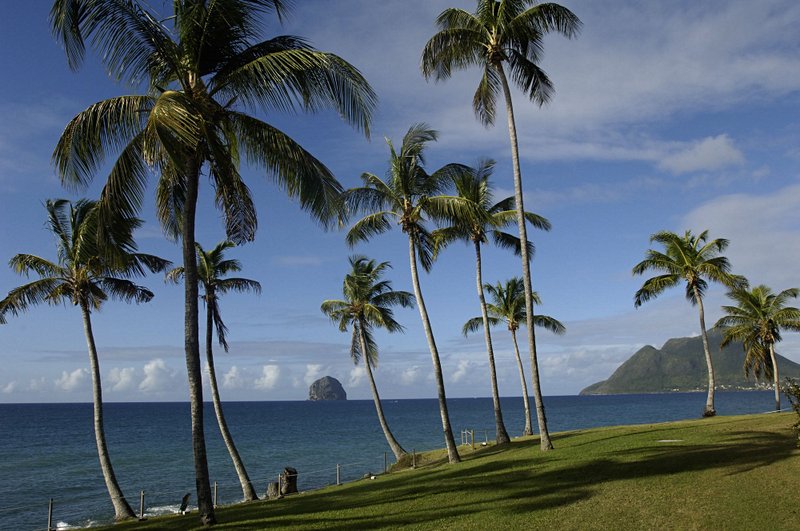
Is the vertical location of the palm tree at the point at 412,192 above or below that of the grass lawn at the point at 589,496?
above

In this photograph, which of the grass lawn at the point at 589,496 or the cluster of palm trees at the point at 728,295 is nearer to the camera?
the grass lawn at the point at 589,496

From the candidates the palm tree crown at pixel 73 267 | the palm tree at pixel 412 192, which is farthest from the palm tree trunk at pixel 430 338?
the palm tree crown at pixel 73 267

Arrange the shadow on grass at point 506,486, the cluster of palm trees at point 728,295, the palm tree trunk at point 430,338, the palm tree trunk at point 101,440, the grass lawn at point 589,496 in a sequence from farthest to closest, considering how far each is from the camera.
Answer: the cluster of palm trees at point 728,295 → the palm tree trunk at point 430,338 → the palm tree trunk at point 101,440 → the shadow on grass at point 506,486 → the grass lawn at point 589,496

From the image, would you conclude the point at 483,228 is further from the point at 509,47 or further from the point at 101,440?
the point at 101,440

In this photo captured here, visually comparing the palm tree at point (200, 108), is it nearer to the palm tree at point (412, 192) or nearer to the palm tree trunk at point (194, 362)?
the palm tree trunk at point (194, 362)

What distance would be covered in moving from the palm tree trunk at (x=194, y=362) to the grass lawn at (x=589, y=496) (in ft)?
3.12

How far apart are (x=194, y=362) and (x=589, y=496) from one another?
9.18m

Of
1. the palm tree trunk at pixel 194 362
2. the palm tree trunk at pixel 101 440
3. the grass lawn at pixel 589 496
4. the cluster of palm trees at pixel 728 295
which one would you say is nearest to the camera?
the grass lawn at pixel 589 496

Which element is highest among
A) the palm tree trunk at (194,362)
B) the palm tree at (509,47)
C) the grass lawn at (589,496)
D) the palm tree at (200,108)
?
the palm tree at (509,47)

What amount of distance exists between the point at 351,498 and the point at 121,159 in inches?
414

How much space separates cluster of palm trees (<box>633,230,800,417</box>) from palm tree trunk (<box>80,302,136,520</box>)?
3034 cm

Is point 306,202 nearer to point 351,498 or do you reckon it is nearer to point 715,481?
point 351,498

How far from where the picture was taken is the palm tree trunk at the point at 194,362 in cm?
1255

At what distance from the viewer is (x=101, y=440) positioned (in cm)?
2162
